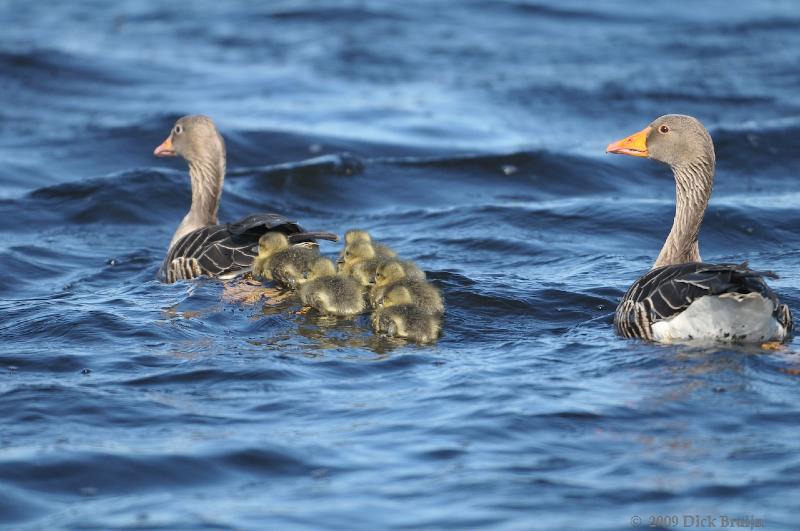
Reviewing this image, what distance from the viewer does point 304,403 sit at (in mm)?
8141

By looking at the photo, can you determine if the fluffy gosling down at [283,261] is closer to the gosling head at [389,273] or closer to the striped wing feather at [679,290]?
the gosling head at [389,273]

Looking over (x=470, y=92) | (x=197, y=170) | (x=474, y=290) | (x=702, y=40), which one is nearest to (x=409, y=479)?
(x=474, y=290)

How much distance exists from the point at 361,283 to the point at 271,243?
1.05 m

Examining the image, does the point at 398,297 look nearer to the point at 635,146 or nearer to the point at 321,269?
the point at 321,269

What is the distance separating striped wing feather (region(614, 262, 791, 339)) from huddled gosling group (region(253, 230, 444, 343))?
1527 mm

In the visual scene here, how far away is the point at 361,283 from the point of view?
1030cm

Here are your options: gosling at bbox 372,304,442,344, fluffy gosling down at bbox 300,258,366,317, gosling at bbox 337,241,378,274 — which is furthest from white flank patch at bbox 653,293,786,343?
gosling at bbox 337,241,378,274

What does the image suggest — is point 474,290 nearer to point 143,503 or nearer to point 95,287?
point 95,287

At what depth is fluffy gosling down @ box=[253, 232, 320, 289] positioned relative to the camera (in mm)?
10469

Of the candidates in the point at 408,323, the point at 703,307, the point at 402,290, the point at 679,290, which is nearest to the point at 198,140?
the point at 402,290

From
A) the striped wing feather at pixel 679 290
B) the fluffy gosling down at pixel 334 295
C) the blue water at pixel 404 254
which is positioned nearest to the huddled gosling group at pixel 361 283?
the fluffy gosling down at pixel 334 295

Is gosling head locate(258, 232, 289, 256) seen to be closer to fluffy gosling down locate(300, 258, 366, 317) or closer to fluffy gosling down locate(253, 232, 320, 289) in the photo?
fluffy gosling down locate(253, 232, 320, 289)

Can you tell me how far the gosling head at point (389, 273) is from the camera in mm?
9977

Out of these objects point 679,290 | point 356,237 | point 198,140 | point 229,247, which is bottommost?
point 229,247
